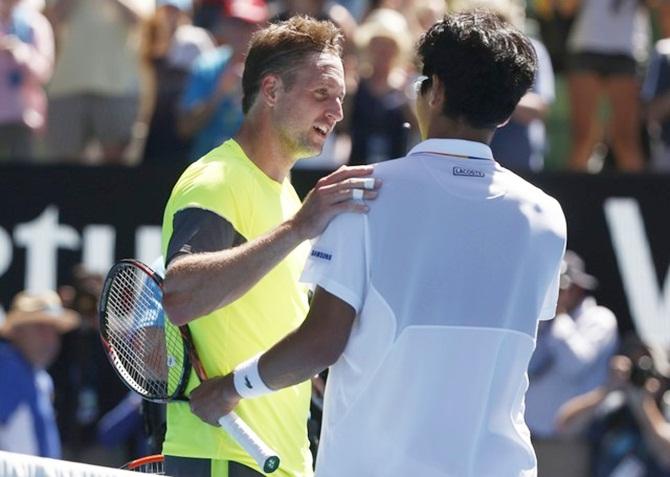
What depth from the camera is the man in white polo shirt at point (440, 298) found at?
143 inches

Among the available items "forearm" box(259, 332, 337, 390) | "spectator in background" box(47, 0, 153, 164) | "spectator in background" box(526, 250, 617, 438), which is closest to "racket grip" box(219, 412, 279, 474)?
"forearm" box(259, 332, 337, 390)

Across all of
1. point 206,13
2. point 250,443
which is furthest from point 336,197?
point 206,13

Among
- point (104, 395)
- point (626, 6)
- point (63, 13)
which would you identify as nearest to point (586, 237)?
point (626, 6)

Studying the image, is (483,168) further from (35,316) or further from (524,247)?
(35,316)

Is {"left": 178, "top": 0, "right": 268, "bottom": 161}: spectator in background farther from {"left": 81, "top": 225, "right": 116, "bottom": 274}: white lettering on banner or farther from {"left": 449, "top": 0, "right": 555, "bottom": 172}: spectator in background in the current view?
{"left": 449, "top": 0, "right": 555, "bottom": 172}: spectator in background

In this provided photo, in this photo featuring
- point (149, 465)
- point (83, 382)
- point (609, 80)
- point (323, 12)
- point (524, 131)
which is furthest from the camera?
point (609, 80)

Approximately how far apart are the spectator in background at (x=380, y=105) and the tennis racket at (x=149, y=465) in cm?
546

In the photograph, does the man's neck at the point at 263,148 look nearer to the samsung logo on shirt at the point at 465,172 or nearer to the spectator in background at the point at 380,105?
the samsung logo on shirt at the point at 465,172

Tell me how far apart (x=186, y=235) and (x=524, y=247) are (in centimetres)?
88

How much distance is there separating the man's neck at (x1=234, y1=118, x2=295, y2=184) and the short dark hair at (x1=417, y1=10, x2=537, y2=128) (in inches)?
32.0

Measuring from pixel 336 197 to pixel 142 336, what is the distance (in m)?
0.93

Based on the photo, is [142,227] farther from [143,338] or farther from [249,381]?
[249,381]

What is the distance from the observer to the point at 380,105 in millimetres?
9953

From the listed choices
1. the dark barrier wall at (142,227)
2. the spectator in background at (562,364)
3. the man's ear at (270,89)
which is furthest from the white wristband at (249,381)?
the dark barrier wall at (142,227)
